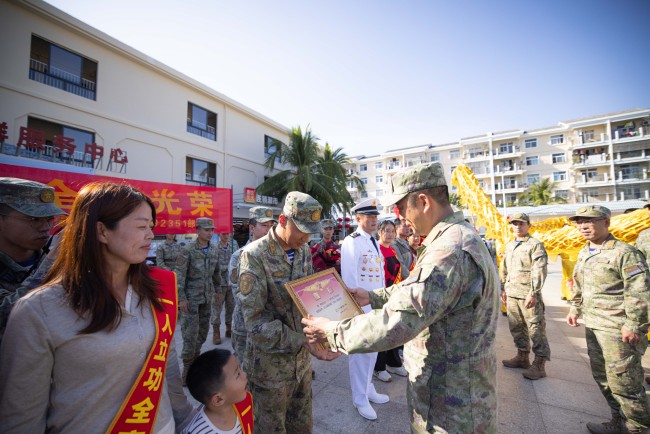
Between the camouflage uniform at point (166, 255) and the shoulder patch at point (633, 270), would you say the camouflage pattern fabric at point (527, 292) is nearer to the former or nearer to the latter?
the shoulder patch at point (633, 270)

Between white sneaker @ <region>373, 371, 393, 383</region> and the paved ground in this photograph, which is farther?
white sneaker @ <region>373, 371, 393, 383</region>

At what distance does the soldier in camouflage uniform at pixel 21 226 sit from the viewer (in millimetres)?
1585

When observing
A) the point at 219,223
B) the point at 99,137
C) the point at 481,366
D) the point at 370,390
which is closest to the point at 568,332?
the point at 370,390

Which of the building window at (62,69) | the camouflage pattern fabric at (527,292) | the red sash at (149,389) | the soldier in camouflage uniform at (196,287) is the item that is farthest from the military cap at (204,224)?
the building window at (62,69)

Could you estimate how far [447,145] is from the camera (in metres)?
42.1

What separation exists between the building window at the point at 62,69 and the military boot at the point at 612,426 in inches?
659

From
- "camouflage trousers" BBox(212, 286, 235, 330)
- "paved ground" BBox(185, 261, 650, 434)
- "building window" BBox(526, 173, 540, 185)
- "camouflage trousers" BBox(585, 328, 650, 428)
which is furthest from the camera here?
"building window" BBox(526, 173, 540, 185)

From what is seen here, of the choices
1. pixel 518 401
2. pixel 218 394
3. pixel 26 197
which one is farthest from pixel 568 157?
pixel 26 197

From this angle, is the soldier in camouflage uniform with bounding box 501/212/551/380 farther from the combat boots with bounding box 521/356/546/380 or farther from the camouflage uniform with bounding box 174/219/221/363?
the camouflage uniform with bounding box 174/219/221/363

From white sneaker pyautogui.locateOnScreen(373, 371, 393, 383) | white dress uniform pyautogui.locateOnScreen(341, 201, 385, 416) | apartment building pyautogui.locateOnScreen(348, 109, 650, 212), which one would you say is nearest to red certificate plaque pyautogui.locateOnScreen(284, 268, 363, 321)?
white dress uniform pyautogui.locateOnScreen(341, 201, 385, 416)

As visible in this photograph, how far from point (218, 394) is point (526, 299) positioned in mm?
4291

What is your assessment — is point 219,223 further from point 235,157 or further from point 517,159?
point 517,159

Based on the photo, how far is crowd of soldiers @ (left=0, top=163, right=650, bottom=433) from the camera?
148 cm

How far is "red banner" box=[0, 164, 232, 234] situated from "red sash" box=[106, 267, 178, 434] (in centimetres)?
375
